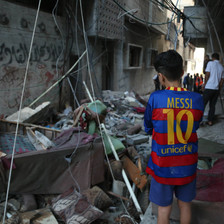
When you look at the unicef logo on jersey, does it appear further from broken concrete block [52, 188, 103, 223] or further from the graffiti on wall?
the graffiti on wall

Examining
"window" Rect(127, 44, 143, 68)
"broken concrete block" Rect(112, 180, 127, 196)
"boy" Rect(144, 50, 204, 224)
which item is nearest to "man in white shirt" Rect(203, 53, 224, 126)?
"broken concrete block" Rect(112, 180, 127, 196)

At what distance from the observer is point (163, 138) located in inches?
66.4

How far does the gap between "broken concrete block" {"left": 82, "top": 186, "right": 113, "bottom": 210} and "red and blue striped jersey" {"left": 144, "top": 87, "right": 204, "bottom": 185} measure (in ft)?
5.74

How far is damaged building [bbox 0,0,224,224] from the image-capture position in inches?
117

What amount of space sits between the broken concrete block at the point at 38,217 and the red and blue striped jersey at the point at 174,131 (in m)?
1.81

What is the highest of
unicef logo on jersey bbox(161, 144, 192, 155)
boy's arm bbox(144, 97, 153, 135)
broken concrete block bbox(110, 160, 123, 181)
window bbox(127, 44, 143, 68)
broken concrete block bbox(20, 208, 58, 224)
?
window bbox(127, 44, 143, 68)

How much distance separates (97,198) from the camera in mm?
3254

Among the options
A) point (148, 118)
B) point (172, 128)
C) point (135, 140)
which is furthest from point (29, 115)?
point (172, 128)

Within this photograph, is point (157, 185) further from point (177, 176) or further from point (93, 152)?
point (93, 152)

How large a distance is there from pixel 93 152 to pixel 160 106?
84.2 inches

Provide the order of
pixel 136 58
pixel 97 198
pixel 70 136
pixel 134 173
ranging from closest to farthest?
pixel 97 198 → pixel 70 136 → pixel 134 173 → pixel 136 58

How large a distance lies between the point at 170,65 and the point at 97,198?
2285 millimetres

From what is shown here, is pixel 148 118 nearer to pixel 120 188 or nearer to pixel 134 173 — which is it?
pixel 120 188

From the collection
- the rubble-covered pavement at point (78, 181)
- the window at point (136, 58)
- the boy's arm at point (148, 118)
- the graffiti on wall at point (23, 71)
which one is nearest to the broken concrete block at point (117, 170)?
the rubble-covered pavement at point (78, 181)
